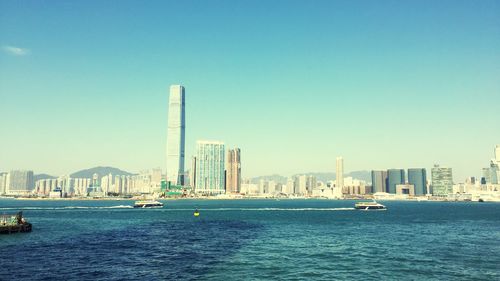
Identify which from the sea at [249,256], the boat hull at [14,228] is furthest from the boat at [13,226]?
the sea at [249,256]

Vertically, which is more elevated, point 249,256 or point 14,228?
point 14,228

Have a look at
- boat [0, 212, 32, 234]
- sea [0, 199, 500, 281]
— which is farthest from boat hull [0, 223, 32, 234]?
sea [0, 199, 500, 281]

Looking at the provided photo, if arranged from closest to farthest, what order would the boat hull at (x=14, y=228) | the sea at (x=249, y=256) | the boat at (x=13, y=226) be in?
the sea at (x=249, y=256) < the boat hull at (x=14, y=228) < the boat at (x=13, y=226)

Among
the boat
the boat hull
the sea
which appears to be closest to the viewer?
the sea

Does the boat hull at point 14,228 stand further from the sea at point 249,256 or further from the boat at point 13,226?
the sea at point 249,256

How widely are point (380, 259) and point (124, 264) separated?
125 feet

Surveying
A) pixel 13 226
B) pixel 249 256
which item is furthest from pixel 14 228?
pixel 249 256

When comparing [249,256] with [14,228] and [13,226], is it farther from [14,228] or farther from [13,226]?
[13,226]

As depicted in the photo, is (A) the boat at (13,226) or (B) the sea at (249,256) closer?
(B) the sea at (249,256)

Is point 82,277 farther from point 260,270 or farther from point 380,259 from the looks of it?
point 380,259

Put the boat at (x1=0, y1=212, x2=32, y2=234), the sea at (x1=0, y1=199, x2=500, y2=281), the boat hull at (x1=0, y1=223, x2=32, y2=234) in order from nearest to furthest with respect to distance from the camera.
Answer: the sea at (x1=0, y1=199, x2=500, y2=281)
the boat hull at (x1=0, y1=223, x2=32, y2=234)
the boat at (x1=0, y1=212, x2=32, y2=234)

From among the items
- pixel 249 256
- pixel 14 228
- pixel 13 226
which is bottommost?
pixel 249 256

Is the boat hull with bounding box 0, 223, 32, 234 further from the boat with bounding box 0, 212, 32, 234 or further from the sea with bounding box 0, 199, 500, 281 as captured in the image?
the sea with bounding box 0, 199, 500, 281

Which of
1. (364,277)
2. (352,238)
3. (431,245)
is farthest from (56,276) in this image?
(431,245)
